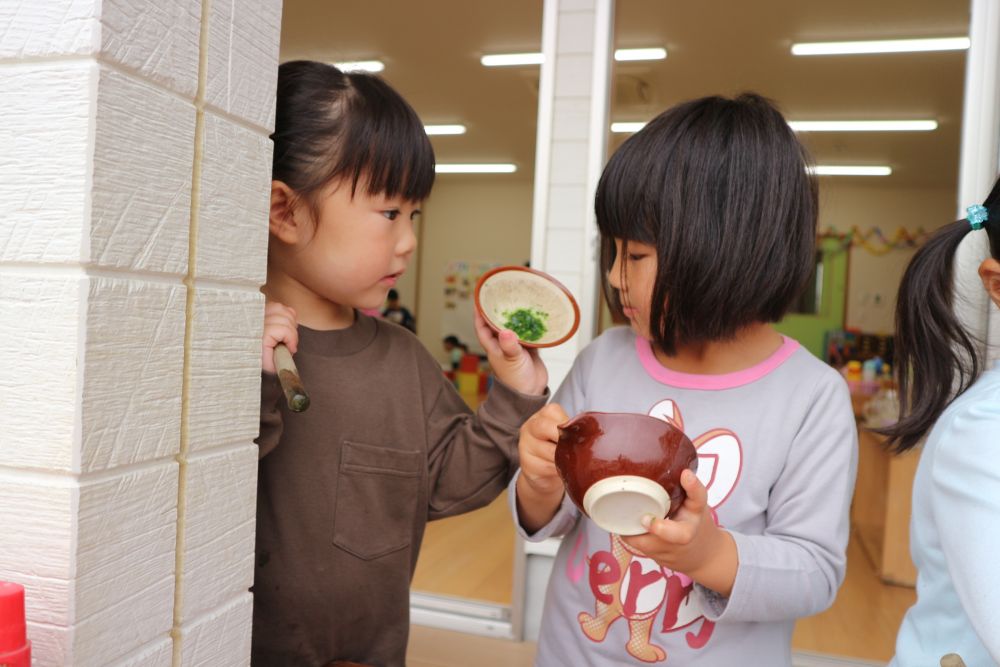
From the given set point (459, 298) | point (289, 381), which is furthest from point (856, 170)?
point (289, 381)

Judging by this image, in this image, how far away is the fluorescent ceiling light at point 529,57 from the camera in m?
5.10

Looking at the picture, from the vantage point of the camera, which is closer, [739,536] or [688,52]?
[739,536]

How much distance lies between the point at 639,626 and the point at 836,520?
0.92ft

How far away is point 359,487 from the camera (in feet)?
3.50

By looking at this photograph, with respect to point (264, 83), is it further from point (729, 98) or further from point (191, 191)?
point (729, 98)

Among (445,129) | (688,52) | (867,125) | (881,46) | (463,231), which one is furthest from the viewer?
(463,231)

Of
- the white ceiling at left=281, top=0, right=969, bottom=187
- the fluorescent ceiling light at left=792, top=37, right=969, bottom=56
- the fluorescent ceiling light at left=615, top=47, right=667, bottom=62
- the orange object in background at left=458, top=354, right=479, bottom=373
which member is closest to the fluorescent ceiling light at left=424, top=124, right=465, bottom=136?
the white ceiling at left=281, top=0, right=969, bottom=187

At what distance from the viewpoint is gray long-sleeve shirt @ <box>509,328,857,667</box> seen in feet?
3.02

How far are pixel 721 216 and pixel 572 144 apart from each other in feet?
5.90

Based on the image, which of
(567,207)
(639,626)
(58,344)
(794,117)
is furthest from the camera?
(794,117)

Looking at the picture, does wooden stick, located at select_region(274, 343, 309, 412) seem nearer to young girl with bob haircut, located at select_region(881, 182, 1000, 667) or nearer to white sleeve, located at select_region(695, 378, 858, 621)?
white sleeve, located at select_region(695, 378, 858, 621)

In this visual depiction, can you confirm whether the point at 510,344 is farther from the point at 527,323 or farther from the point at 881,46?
the point at 881,46

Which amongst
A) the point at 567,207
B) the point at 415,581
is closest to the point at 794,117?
the point at 567,207

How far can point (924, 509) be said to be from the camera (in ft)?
3.04
